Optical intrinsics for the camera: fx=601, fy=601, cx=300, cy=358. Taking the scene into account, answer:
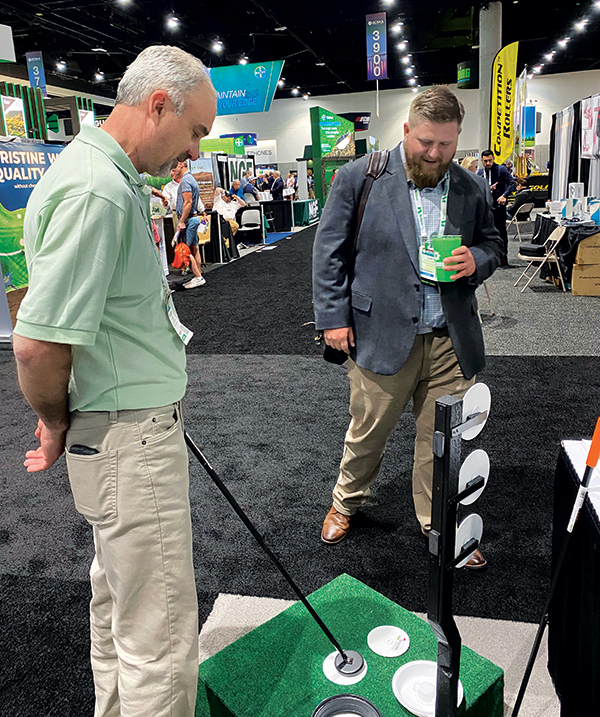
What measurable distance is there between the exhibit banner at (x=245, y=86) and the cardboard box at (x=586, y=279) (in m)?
9.24

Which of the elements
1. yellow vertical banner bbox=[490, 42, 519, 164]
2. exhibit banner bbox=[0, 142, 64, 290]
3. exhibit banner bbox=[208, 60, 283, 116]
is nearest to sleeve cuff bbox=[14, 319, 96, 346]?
exhibit banner bbox=[0, 142, 64, 290]

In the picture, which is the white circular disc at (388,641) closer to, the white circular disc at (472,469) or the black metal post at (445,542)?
the black metal post at (445,542)

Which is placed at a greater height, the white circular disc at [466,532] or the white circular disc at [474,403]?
the white circular disc at [474,403]

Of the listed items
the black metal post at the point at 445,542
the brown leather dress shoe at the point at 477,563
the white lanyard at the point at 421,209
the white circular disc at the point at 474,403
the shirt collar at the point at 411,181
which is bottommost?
the brown leather dress shoe at the point at 477,563

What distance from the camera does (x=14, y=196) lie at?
541 cm

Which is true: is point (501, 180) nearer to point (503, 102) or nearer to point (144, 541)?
point (503, 102)

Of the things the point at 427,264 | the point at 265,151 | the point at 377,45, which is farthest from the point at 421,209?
the point at 265,151

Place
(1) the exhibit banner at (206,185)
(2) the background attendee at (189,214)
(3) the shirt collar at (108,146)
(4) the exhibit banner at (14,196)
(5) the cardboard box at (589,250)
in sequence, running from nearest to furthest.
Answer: (3) the shirt collar at (108,146) → (4) the exhibit banner at (14,196) → (5) the cardboard box at (589,250) → (2) the background attendee at (189,214) → (1) the exhibit banner at (206,185)

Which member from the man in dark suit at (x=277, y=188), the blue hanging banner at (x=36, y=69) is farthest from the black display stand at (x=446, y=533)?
the blue hanging banner at (x=36, y=69)

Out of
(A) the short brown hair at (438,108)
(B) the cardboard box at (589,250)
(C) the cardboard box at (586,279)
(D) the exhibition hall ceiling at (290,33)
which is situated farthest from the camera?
(D) the exhibition hall ceiling at (290,33)

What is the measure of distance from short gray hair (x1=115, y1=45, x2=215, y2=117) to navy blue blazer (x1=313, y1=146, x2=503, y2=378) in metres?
0.93

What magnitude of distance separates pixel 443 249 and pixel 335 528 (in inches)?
45.9

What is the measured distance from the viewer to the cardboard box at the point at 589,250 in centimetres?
643

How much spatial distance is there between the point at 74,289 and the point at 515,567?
185 cm
